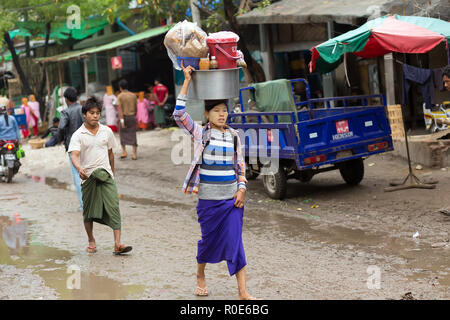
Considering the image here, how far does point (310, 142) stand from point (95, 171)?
3.72 m

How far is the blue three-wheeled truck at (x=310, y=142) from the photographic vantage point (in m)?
9.77

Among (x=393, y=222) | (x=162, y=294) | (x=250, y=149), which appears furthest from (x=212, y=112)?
(x=250, y=149)

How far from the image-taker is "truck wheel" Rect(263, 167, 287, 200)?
10352 millimetres

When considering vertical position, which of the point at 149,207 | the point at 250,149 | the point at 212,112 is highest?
the point at 212,112

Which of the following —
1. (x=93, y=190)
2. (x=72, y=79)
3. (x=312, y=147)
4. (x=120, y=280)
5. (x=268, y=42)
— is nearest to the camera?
(x=120, y=280)

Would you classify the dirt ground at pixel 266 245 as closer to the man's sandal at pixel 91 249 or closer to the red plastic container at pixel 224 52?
the man's sandal at pixel 91 249

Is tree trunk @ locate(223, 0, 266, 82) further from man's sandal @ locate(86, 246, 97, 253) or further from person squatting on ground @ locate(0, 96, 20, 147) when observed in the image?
man's sandal @ locate(86, 246, 97, 253)

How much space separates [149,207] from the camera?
35.0 ft

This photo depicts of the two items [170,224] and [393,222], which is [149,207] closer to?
[170,224]

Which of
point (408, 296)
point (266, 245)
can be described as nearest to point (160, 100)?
point (266, 245)

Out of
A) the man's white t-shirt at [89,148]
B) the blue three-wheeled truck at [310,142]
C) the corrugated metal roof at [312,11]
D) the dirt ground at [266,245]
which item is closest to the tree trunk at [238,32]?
the corrugated metal roof at [312,11]

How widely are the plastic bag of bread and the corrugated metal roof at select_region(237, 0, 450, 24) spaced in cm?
763

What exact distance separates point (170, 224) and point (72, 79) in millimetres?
24135

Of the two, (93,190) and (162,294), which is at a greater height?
(93,190)
